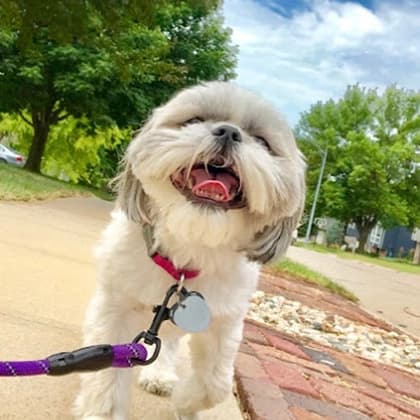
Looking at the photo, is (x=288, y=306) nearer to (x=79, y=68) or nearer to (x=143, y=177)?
(x=143, y=177)

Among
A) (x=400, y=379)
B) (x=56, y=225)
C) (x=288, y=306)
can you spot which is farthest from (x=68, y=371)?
(x=56, y=225)

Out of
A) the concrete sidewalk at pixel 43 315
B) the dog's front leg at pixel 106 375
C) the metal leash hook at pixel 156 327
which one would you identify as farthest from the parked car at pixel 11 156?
the metal leash hook at pixel 156 327

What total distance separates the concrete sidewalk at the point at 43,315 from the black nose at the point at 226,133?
114 cm

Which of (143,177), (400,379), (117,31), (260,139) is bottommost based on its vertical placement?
(400,379)

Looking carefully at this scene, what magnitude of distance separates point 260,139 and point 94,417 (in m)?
1.12

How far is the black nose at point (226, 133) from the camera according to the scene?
80.0 inches

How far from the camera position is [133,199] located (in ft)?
7.67

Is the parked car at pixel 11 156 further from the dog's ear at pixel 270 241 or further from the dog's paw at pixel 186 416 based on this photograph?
the dog's ear at pixel 270 241

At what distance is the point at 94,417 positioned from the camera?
7.42 ft

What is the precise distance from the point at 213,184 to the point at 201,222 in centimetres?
13

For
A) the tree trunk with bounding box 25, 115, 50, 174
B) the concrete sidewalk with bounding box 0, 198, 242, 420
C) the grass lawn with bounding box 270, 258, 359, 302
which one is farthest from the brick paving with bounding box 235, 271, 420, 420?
the tree trunk with bounding box 25, 115, 50, 174

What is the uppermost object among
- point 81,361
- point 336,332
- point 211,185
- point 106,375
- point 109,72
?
point 109,72

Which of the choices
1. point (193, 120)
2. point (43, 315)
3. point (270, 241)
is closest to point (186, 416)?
point (270, 241)

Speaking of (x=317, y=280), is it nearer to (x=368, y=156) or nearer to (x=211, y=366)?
(x=211, y=366)
